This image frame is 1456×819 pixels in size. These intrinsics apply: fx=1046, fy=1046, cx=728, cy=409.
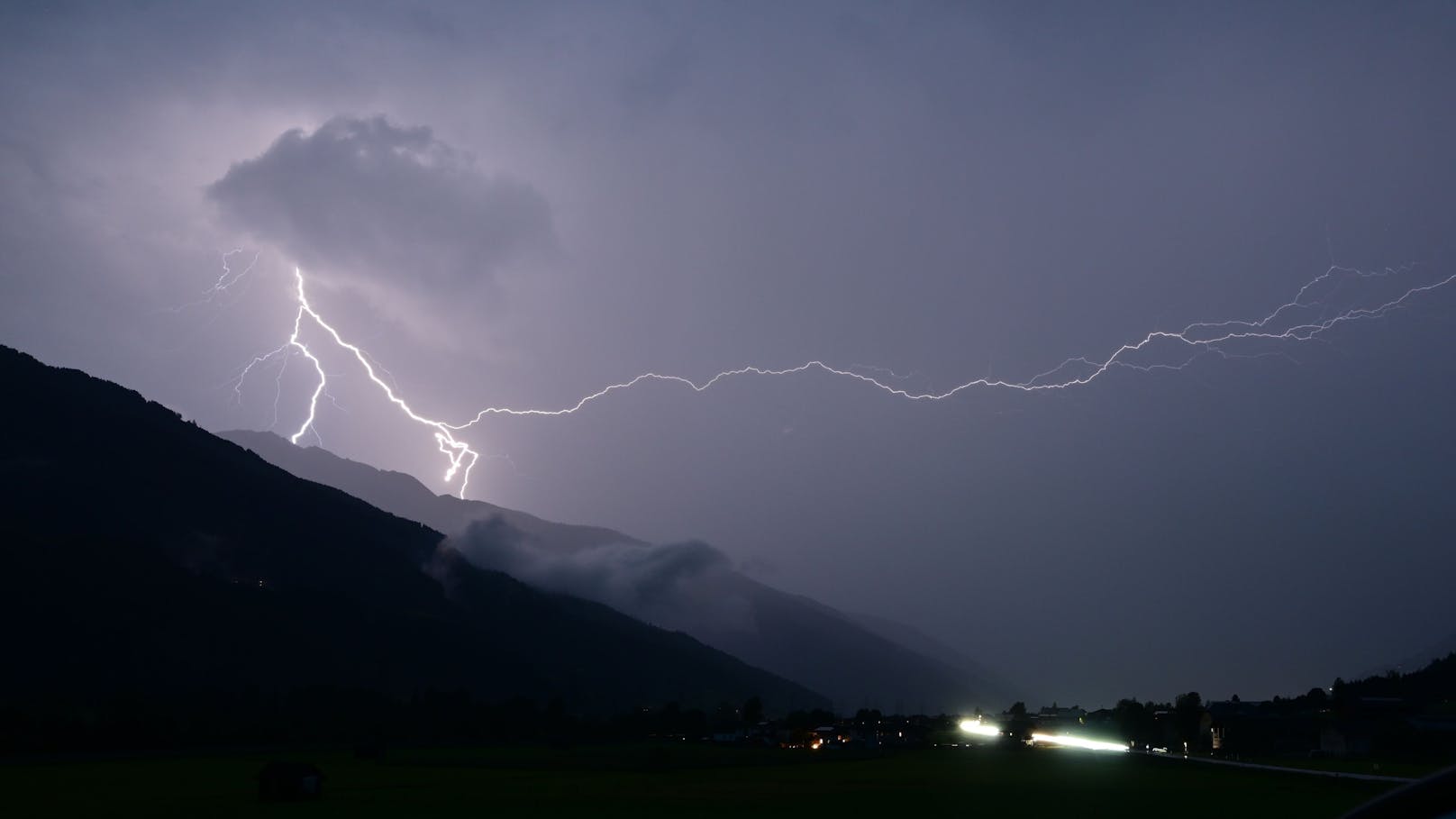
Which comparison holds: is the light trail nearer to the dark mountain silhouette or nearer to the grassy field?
the grassy field

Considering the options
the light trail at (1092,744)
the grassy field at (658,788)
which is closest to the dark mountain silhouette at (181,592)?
the grassy field at (658,788)

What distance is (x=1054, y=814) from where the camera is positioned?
40.6 metres

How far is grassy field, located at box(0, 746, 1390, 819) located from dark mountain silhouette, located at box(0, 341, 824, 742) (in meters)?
23.0

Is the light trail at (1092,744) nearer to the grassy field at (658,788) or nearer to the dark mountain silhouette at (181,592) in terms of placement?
the grassy field at (658,788)

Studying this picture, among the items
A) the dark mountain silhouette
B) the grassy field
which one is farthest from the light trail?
the dark mountain silhouette

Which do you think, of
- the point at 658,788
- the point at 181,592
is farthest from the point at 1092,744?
the point at 181,592

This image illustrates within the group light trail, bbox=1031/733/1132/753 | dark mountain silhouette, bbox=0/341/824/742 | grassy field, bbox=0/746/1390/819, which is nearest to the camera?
grassy field, bbox=0/746/1390/819

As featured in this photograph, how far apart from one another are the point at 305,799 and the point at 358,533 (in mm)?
159530

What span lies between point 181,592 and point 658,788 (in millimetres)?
105070

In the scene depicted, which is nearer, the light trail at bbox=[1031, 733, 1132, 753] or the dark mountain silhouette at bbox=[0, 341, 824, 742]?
the dark mountain silhouette at bbox=[0, 341, 824, 742]

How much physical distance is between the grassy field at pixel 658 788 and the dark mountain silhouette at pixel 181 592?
2304cm

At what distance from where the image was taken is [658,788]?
55625 mm

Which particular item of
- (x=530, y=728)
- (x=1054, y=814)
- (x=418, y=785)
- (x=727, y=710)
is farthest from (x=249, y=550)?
(x=1054, y=814)

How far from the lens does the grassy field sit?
42.1 m
